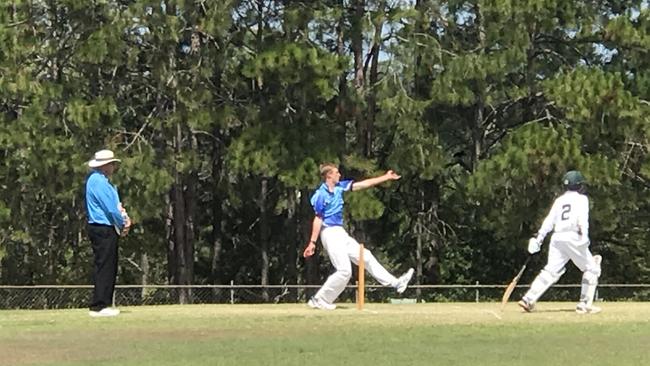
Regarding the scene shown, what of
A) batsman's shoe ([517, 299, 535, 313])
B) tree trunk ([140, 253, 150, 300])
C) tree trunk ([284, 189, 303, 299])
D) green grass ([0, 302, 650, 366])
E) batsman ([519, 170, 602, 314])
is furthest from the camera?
tree trunk ([140, 253, 150, 300])

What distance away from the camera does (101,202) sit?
44.1 ft

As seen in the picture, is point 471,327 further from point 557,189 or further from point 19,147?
point 19,147

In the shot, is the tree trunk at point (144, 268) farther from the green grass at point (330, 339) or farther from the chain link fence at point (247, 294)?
the green grass at point (330, 339)

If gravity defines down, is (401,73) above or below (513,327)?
above

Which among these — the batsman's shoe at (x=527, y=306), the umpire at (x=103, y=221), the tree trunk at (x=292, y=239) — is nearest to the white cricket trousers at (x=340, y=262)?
the batsman's shoe at (x=527, y=306)

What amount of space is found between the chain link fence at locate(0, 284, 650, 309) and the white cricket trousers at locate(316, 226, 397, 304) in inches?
532

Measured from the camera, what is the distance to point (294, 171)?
3127cm

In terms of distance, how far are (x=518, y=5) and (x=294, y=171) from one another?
292 inches

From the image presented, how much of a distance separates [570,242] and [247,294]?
2021 cm

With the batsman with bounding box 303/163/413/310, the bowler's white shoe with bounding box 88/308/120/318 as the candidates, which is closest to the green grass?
the bowler's white shoe with bounding box 88/308/120/318

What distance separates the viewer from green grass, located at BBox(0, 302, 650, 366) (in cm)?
959

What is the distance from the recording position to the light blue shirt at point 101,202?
1345 cm

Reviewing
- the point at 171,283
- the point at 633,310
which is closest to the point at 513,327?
the point at 633,310

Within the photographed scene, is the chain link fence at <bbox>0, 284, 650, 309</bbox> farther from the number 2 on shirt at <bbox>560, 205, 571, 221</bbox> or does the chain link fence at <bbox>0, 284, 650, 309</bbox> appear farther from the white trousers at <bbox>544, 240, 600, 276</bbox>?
the number 2 on shirt at <bbox>560, 205, 571, 221</bbox>
